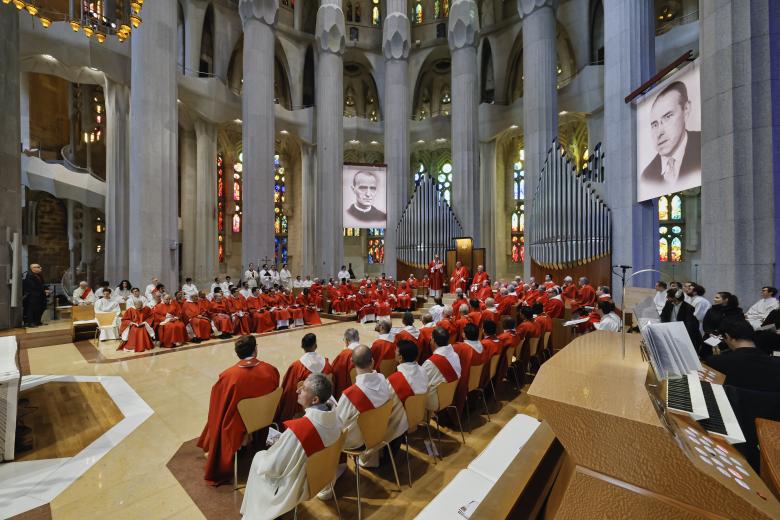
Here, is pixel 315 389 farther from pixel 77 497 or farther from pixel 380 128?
pixel 380 128

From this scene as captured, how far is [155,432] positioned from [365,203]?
16291 mm

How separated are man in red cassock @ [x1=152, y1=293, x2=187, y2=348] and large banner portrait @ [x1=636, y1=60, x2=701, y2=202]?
11.4m

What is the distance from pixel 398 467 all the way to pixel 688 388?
2.37 m

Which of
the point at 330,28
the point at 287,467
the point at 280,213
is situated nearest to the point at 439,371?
the point at 287,467

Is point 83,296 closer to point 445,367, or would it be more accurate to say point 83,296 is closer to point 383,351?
point 383,351

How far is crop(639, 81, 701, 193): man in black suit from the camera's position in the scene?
8258 mm

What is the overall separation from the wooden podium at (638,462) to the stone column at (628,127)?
1177 centimetres

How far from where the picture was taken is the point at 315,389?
95.3 inches

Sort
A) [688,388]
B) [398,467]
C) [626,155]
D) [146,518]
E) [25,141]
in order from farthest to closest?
[25,141]
[626,155]
[398,467]
[146,518]
[688,388]

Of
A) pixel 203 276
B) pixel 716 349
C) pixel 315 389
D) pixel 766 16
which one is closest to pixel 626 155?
pixel 766 16

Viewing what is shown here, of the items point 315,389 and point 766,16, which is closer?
point 315,389

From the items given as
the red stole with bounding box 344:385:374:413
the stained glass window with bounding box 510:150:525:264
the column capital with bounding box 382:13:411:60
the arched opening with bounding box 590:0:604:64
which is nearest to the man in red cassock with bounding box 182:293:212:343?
the red stole with bounding box 344:385:374:413

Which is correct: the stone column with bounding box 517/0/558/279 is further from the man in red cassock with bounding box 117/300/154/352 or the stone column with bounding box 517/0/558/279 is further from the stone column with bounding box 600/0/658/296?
the man in red cassock with bounding box 117/300/154/352

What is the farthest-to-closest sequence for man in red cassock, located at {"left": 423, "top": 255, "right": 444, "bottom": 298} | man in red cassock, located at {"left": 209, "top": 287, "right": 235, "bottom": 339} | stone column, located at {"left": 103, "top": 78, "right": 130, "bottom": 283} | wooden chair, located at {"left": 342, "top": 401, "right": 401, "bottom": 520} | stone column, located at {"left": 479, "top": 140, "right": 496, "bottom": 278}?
1. stone column, located at {"left": 479, "top": 140, "right": 496, "bottom": 278}
2. man in red cassock, located at {"left": 423, "top": 255, "right": 444, "bottom": 298}
3. stone column, located at {"left": 103, "top": 78, "right": 130, "bottom": 283}
4. man in red cassock, located at {"left": 209, "top": 287, "right": 235, "bottom": 339}
5. wooden chair, located at {"left": 342, "top": 401, "right": 401, "bottom": 520}
